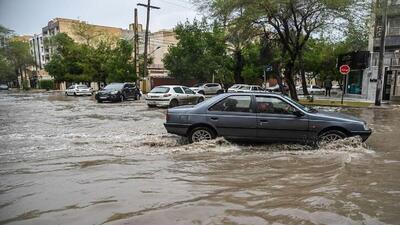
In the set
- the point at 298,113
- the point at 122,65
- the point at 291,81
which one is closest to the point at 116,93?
the point at 122,65

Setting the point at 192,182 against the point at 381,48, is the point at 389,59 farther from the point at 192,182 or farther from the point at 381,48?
the point at 192,182

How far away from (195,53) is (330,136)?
98.4ft

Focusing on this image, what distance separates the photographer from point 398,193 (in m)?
5.37

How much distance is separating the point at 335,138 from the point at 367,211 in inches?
156

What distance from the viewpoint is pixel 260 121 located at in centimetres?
845

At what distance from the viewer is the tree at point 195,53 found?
3703cm

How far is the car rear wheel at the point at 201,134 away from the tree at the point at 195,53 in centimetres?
2850

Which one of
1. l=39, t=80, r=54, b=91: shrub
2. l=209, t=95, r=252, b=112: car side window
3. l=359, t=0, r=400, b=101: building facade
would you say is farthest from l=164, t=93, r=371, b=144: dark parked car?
l=39, t=80, r=54, b=91: shrub

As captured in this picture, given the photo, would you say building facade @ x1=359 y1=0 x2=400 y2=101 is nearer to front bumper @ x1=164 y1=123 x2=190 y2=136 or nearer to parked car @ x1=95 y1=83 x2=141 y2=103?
parked car @ x1=95 y1=83 x2=141 y2=103

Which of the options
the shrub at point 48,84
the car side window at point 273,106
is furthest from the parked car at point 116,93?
the shrub at point 48,84

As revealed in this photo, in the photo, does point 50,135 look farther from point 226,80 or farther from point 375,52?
point 226,80

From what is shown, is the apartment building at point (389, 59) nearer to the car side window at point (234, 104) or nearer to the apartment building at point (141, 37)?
the car side window at point (234, 104)

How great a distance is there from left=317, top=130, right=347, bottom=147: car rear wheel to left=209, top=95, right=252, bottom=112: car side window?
1.85 m

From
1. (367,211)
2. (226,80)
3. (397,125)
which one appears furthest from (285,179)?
(226,80)
